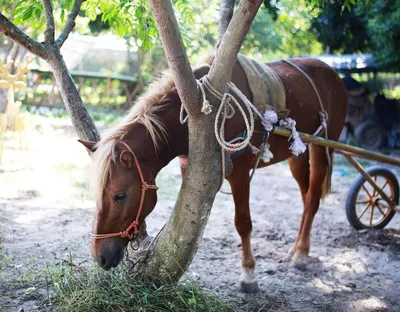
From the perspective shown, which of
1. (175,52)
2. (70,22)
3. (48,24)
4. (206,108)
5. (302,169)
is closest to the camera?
(175,52)

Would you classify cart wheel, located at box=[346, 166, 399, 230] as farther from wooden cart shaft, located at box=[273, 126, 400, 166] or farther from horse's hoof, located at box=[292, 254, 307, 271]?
horse's hoof, located at box=[292, 254, 307, 271]

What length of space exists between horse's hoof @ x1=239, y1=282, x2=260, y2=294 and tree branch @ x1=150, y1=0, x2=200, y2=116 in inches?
60.6

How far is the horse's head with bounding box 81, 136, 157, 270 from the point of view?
2.52m

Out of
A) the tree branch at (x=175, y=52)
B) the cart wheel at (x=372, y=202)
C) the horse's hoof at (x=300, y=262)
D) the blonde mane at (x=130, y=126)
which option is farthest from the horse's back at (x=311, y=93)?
the tree branch at (x=175, y=52)

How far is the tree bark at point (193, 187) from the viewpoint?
8.18ft

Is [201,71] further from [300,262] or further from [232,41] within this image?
[300,262]

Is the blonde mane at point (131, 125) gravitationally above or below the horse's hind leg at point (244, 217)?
above

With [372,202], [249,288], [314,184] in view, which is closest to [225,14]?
[314,184]

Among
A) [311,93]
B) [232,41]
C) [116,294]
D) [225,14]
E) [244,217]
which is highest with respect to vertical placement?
[225,14]

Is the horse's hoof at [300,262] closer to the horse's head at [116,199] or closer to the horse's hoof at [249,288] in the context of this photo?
the horse's hoof at [249,288]

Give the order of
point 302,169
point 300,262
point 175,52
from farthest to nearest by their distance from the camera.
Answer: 1. point 302,169
2. point 300,262
3. point 175,52

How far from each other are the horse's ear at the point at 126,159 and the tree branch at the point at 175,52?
42 cm

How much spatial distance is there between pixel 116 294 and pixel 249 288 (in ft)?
3.84

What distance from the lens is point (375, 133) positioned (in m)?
11.8
